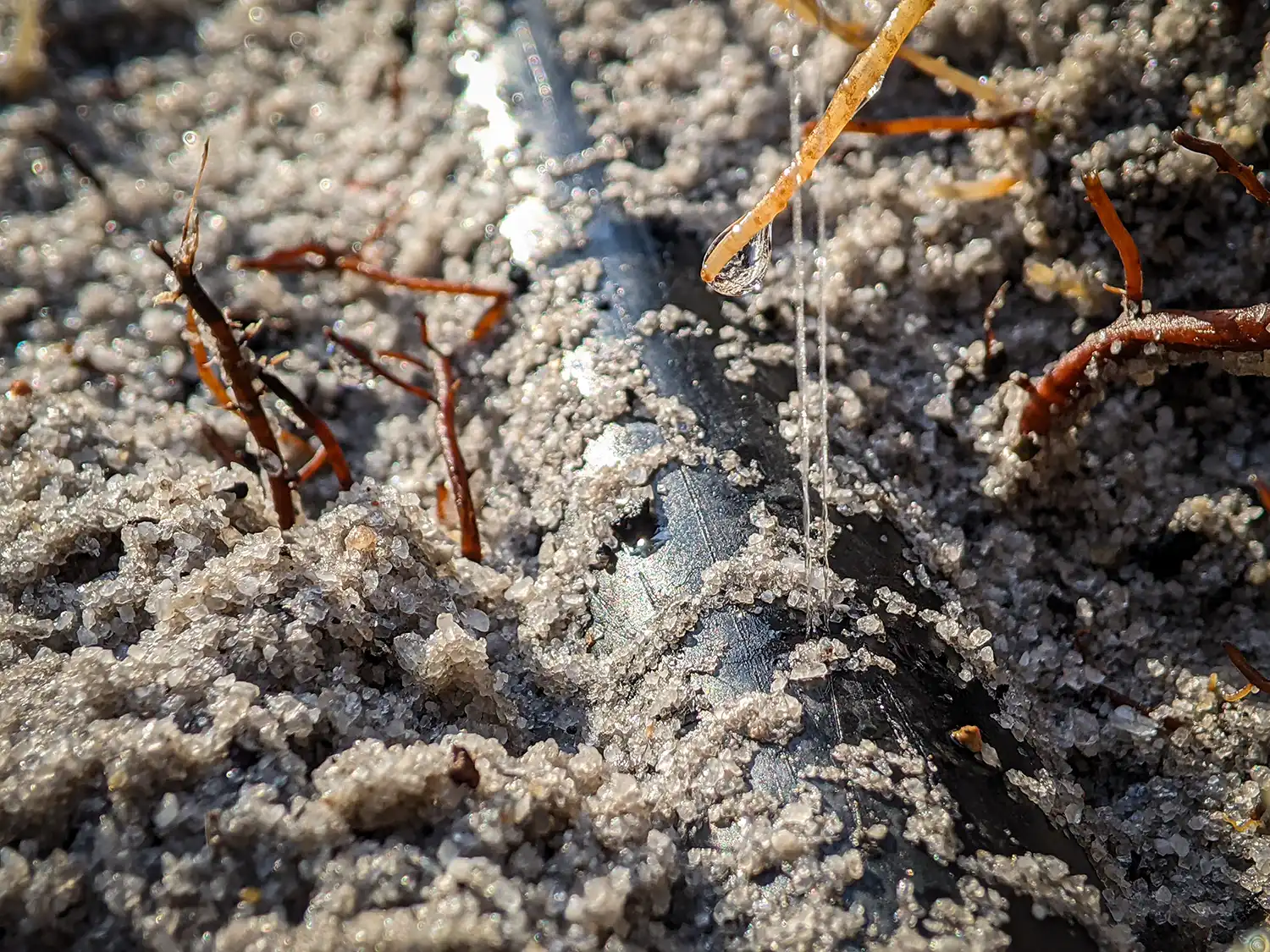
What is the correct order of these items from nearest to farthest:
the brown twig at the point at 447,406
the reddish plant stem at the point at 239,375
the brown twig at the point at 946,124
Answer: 1. the reddish plant stem at the point at 239,375
2. the brown twig at the point at 447,406
3. the brown twig at the point at 946,124

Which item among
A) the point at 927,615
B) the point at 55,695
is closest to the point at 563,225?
the point at 927,615

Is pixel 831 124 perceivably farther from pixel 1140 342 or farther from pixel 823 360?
pixel 1140 342

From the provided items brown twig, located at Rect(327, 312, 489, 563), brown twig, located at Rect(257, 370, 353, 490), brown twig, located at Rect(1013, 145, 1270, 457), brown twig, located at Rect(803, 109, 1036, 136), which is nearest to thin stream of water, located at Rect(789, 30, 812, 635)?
brown twig, located at Rect(803, 109, 1036, 136)

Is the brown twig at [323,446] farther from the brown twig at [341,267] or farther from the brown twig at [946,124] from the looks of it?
the brown twig at [946,124]

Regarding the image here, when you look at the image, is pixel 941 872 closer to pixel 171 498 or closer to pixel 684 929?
pixel 684 929

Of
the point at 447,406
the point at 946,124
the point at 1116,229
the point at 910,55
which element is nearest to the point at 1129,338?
the point at 1116,229

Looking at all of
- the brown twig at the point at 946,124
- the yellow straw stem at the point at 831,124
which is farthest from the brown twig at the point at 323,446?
the brown twig at the point at 946,124
